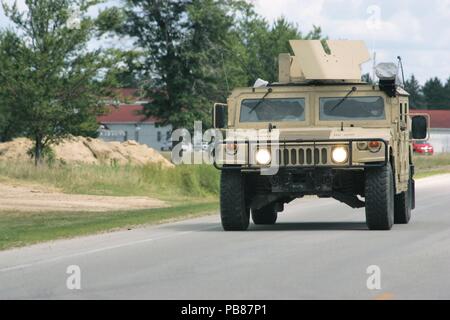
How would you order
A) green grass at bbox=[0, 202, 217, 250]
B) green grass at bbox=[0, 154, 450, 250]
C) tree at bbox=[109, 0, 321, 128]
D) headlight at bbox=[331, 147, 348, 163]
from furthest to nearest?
1. tree at bbox=[109, 0, 321, 128]
2. green grass at bbox=[0, 154, 450, 250]
3. green grass at bbox=[0, 202, 217, 250]
4. headlight at bbox=[331, 147, 348, 163]

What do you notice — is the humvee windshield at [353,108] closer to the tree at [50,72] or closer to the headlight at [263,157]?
the headlight at [263,157]

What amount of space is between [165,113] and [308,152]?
53.9 m

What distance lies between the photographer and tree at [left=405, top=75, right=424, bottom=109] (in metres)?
176

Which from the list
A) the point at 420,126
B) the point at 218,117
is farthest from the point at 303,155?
the point at 420,126

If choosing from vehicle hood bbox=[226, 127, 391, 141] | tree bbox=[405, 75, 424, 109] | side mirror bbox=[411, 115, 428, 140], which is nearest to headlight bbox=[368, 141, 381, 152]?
vehicle hood bbox=[226, 127, 391, 141]

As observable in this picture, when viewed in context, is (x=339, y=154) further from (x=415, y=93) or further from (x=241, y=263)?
(x=415, y=93)

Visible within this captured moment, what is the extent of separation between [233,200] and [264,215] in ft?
9.20

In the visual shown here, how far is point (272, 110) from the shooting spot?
22.0 m

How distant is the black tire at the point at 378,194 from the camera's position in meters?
19.9

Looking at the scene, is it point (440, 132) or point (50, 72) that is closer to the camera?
point (50, 72)

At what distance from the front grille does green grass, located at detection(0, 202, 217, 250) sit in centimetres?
381

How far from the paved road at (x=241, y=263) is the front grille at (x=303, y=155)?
1.13 m

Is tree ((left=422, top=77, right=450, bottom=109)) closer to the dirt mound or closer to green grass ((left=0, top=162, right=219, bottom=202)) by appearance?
the dirt mound
